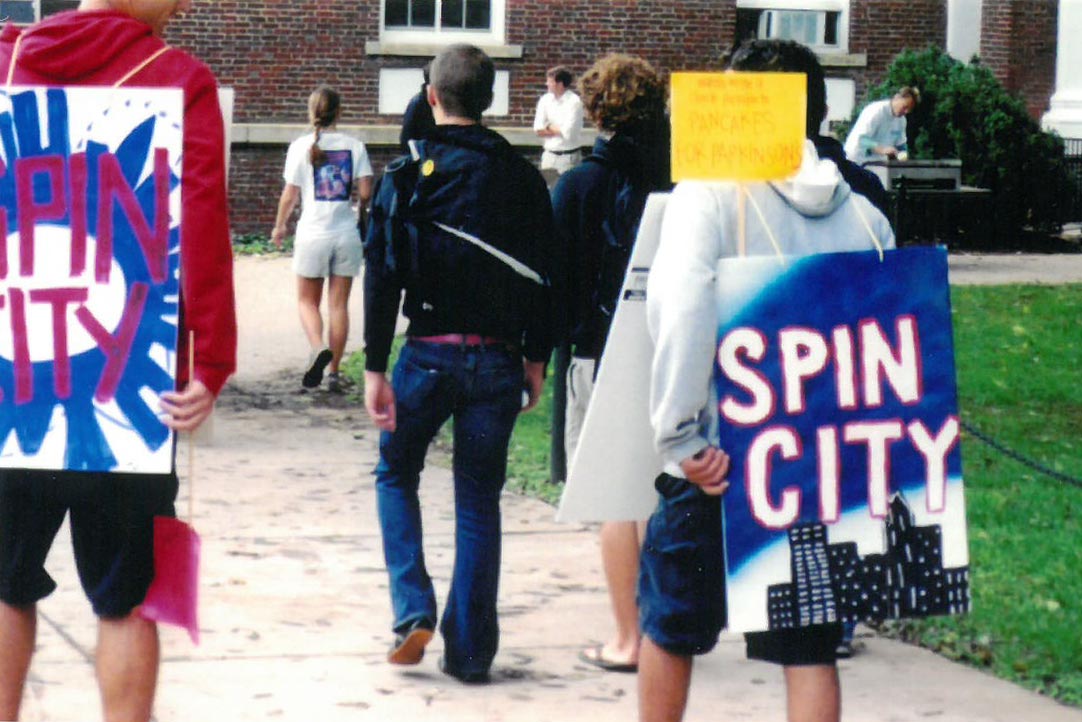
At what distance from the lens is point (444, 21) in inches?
860

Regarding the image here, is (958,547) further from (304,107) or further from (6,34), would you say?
(304,107)

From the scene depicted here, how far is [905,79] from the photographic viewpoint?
20828mm

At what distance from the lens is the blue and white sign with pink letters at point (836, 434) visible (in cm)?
404

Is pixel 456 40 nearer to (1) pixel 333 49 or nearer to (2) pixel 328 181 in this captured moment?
(1) pixel 333 49

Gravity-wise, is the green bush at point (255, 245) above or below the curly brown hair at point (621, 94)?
below

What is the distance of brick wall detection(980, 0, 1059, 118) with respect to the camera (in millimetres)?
23969

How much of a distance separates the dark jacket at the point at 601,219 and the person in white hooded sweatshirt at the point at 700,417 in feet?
4.84

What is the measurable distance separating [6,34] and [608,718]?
8.09ft

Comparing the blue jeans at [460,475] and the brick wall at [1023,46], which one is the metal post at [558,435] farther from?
the brick wall at [1023,46]

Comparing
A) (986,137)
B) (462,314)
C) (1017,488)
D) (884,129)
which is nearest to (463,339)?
(462,314)

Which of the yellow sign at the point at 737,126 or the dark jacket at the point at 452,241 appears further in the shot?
the dark jacket at the point at 452,241

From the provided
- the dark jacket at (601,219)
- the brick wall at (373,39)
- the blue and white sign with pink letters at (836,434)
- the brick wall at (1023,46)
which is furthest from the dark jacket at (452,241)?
the brick wall at (1023,46)

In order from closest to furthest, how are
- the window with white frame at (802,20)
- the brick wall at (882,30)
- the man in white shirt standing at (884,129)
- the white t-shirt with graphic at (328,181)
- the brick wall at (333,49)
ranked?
the white t-shirt with graphic at (328,181) → the man in white shirt standing at (884,129) → the brick wall at (333,49) → the brick wall at (882,30) → the window with white frame at (802,20)

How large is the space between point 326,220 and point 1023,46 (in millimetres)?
15135
